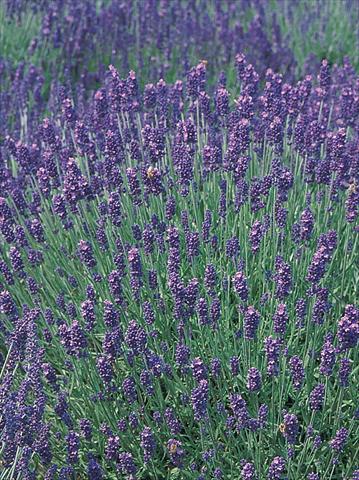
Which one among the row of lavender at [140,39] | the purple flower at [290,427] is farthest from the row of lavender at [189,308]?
the row of lavender at [140,39]

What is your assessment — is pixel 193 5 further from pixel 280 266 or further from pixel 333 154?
pixel 280 266

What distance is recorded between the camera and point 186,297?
2.84 meters

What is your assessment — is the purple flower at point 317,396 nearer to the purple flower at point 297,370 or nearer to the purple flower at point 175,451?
the purple flower at point 297,370

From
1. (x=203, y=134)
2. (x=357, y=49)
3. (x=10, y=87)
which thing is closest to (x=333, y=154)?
(x=203, y=134)

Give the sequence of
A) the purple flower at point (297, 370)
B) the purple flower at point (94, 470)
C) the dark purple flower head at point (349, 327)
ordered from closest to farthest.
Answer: the dark purple flower head at point (349, 327) → the purple flower at point (297, 370) → the purple flower at point (94, 470)

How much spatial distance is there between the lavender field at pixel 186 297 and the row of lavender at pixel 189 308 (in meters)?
0.01

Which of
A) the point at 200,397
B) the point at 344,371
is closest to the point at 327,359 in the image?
the point at 344,371

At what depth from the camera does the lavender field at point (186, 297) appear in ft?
9.04

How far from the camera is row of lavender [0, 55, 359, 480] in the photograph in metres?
2.74

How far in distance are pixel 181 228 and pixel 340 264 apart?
28.9 inches

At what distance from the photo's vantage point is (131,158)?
3.92 metres

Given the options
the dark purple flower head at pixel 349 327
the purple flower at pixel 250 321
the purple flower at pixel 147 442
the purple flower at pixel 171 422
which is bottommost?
the purple flower at pixel 171 422

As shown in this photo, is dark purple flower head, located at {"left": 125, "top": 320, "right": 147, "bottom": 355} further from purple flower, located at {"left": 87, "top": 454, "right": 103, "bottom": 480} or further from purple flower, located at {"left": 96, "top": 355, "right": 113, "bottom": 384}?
purple flower, located at {"left": 87, "top": 454, "right": 103, "bottom": 480}

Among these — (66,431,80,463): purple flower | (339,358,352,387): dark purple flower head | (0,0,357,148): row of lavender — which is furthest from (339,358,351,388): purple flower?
(0,0,357,148): row of lavender
